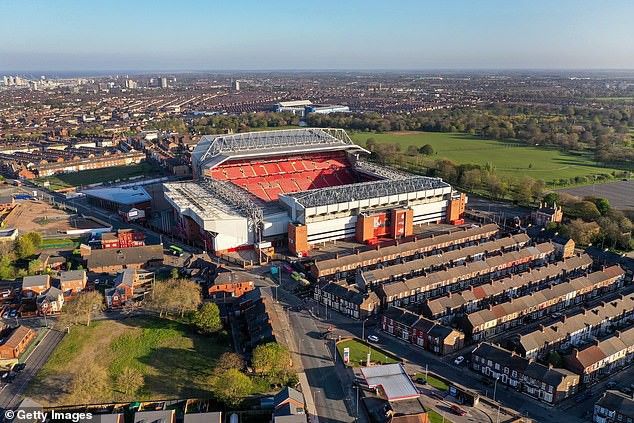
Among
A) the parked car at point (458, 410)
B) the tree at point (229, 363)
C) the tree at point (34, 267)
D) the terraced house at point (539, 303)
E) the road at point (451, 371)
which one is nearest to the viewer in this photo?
the parked car at point (458, 410)

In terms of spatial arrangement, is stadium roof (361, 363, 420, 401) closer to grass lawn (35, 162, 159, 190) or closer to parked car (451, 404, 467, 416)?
parked car (451, 404, 467, 416)

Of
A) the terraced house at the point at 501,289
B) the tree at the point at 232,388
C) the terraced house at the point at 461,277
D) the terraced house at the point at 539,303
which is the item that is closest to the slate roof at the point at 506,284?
the terraced house at the point at 501,289

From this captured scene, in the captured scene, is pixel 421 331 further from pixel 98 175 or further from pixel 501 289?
pixel 98 175

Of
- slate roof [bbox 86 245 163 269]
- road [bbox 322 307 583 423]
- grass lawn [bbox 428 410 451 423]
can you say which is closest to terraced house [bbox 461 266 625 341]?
road [bbox 322 307 583 423]

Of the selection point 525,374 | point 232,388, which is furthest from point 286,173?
point 525,374

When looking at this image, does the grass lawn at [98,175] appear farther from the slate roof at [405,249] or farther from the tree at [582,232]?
the tree at [582,232]
